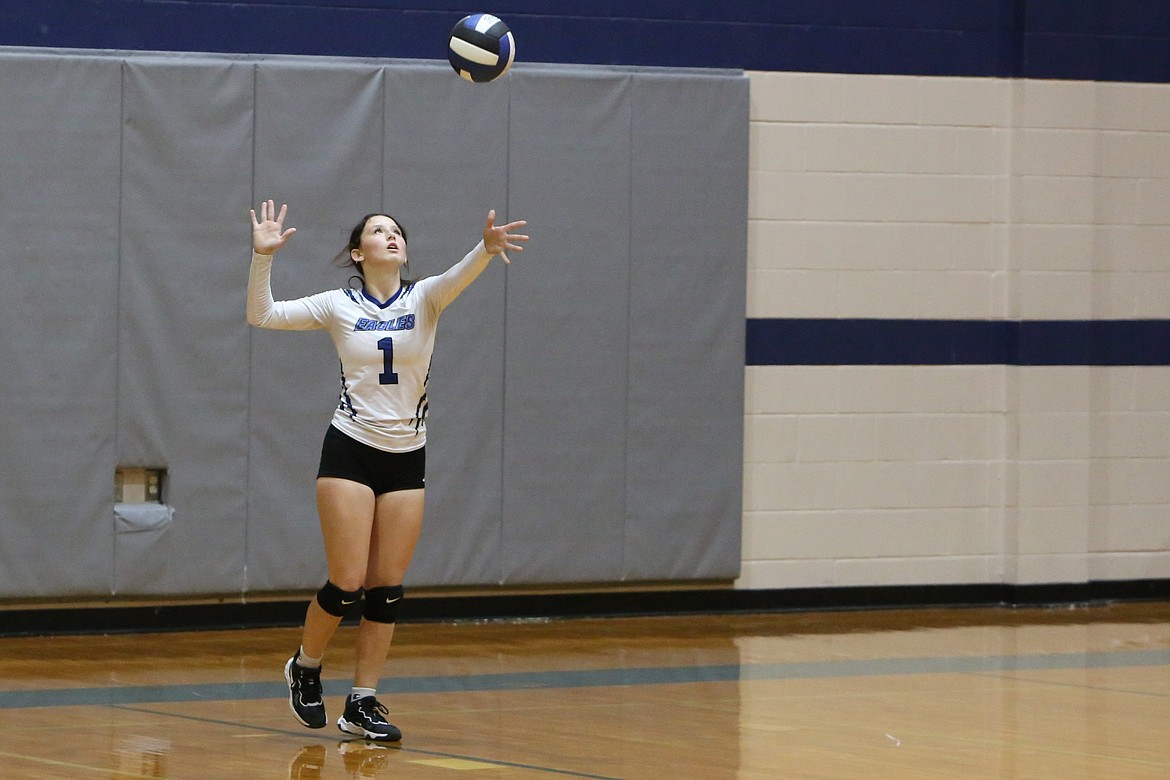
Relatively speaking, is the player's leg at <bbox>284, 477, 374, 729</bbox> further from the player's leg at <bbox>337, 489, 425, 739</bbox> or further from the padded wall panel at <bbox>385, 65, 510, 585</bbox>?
the padded wall panel at <bbox>385, 65, 510, 585</bbox>

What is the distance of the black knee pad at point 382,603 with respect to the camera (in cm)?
646

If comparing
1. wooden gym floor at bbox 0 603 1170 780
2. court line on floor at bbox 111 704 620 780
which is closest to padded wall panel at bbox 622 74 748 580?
wooden gym floor at bbox 0 603 1170 780

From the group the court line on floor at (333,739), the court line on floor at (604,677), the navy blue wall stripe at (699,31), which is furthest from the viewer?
the navy blue wall stripe at (699,31)

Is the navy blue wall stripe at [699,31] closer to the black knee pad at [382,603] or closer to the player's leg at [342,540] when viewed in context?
the player's leg at [342,540]

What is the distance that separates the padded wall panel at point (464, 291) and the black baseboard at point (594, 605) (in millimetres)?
306

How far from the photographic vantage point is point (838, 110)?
10.5 meters

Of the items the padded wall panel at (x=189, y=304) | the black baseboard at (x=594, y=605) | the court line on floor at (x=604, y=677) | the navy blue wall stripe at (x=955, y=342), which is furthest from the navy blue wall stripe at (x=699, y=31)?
the court line on floor at (x=604, y=677)

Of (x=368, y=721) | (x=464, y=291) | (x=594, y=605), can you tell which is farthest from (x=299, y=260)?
(x=368, y=721)

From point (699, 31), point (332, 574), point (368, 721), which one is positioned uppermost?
point (699, 31)

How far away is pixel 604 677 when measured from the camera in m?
8.11

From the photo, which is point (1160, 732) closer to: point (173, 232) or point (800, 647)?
point (800, 647)

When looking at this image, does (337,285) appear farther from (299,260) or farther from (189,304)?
(189,304)

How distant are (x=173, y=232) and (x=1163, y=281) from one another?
19.0ft

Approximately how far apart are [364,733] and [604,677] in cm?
189
